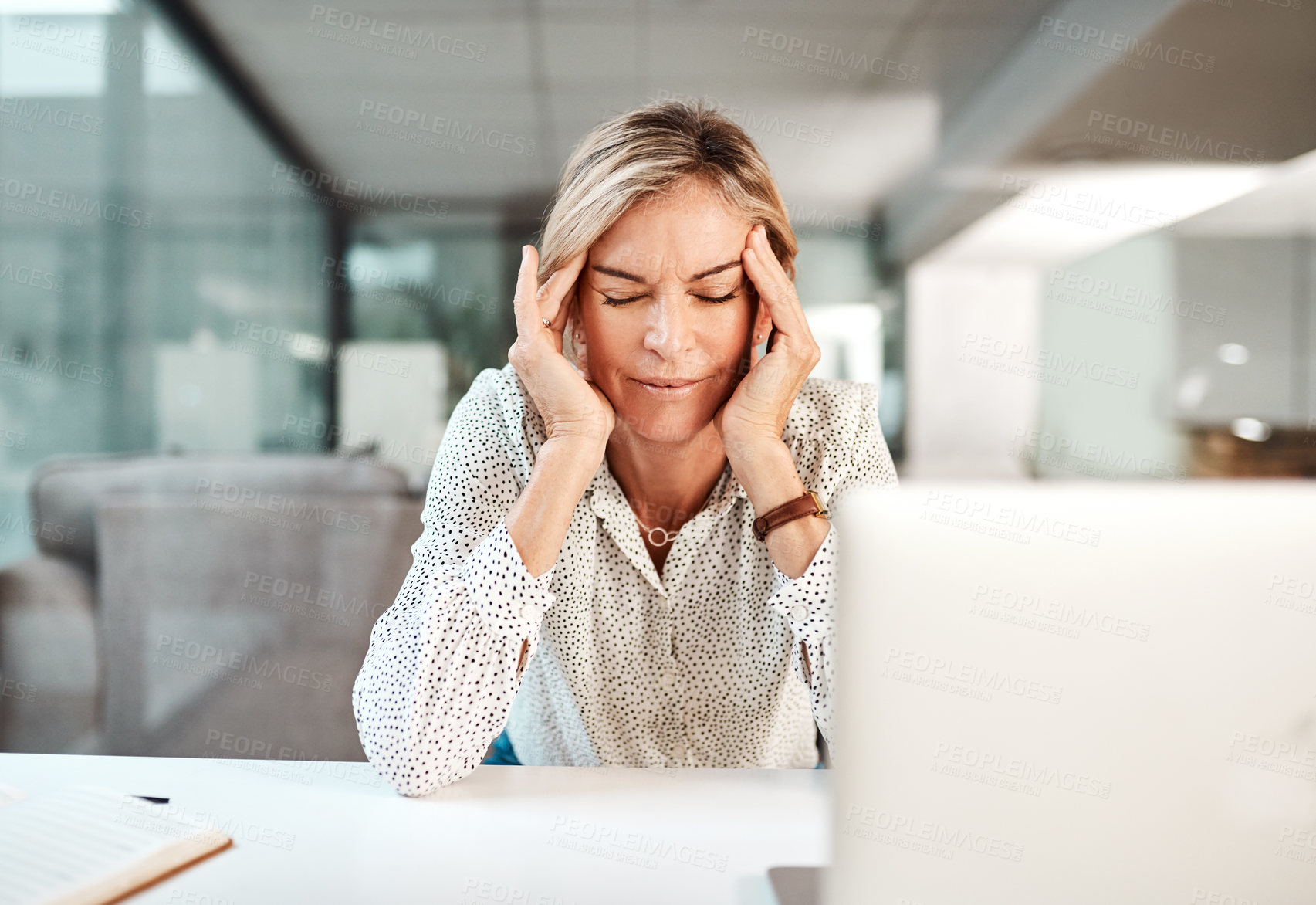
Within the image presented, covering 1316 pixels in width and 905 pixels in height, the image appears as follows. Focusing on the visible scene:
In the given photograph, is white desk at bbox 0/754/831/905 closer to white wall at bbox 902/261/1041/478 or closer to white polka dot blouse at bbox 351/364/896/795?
white polka dot blouse at bbox 351/364/896/795

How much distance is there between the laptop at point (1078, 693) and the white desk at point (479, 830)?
83 mm

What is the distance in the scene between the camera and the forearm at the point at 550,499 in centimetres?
100

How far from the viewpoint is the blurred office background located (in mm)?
3018

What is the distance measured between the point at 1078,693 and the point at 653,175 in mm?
868

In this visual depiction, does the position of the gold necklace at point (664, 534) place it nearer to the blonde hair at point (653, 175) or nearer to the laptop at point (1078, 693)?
the blonde hair at point (653, 175)

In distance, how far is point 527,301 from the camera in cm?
A: 116

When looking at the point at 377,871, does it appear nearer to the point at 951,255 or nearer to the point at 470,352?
the point at 470,352

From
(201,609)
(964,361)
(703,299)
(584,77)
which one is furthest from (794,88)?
(201,609)

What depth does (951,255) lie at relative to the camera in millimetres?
3285

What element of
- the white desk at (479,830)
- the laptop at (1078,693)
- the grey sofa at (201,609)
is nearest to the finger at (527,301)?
the white desk at (479,830)

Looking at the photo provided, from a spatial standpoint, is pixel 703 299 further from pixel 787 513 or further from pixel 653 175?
pixel 787 513

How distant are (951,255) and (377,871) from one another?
3183 mm

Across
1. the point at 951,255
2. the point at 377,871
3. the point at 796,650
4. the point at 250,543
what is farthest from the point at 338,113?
the point at 377,871

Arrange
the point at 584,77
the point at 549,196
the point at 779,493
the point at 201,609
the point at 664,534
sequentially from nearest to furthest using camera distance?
the point at 779,493 < the point at 664,534 < the point at 201,609 < the point at 584,77 < the point at 549,196
